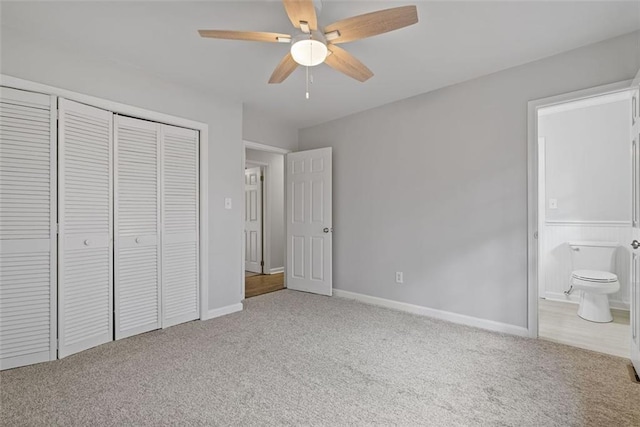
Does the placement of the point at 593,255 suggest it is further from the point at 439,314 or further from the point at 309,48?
the point at 309,48

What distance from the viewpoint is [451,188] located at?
3326mm

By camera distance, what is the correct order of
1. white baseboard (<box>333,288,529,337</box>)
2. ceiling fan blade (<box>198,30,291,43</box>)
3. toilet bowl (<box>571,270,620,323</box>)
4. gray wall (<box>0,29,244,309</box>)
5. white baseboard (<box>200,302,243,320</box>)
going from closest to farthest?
ceiling fan blade (<box>198,30,291,43</box>) → gray wall (<box>0,29,244,309</box>) → white baseboard (<box>333,288,529,337</box>) → toilet bowl (<box>571,270,620,323</box>) → white baseboard (<box>200,302,243,320</box>)

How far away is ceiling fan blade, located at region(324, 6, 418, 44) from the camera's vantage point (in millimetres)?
1666

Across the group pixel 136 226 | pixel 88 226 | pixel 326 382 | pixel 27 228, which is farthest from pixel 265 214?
pixel 326 382

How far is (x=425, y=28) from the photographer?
7.43 ft

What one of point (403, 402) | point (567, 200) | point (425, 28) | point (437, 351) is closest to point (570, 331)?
point (437, 351)

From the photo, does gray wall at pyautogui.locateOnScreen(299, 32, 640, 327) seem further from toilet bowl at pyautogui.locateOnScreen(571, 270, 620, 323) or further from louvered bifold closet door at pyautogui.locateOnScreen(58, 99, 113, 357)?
louvered bifold closet door at pyautogui.locateOnScreen(58, 99, 113, 357)

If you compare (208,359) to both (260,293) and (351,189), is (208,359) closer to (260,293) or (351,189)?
(260,293)

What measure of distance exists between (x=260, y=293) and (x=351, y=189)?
1969mm

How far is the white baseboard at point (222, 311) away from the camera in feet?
11.2

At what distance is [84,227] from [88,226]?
0.03 meters

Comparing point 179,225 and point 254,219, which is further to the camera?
point 254,219

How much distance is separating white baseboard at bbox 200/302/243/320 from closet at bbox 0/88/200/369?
0.12m

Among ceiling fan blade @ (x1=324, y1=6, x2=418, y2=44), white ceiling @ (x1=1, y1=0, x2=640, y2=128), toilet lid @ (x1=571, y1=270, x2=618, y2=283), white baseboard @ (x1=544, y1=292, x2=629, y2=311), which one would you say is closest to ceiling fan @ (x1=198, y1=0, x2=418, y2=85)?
ceiling fan blade @ (x1=324, y1=6, x2=418, y2=44)
